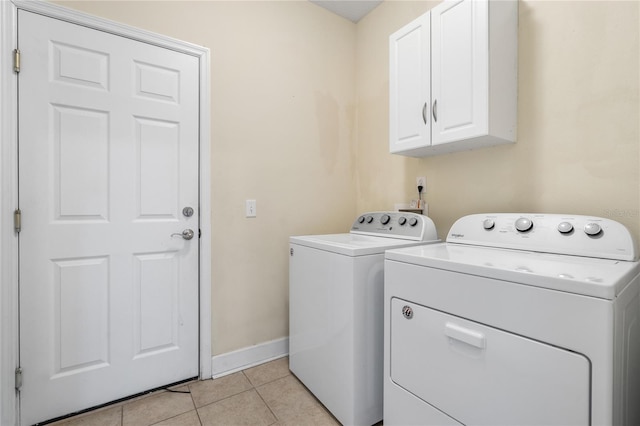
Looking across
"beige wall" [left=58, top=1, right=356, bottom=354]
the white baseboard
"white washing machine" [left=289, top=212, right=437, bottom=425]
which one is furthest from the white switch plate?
the white baseboard

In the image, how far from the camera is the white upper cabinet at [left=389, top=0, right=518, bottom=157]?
1409 millimetres

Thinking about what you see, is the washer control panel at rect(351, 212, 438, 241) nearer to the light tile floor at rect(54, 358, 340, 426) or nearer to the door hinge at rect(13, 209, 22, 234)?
the light tile floor at rect(54, 358, 340, 426)

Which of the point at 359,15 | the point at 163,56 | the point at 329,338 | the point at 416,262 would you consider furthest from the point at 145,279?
the point at 359,15

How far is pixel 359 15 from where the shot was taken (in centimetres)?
246

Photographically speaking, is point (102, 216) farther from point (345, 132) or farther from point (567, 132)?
point (567, 132)

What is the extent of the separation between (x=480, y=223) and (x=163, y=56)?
1924 millimetres

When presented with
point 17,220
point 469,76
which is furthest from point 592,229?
point 17,220

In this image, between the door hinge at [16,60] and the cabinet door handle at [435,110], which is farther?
the cabinet door handle at [435,110]

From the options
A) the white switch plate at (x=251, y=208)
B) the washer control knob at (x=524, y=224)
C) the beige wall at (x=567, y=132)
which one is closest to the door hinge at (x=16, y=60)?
the white switch plate at (x=251, y=208)

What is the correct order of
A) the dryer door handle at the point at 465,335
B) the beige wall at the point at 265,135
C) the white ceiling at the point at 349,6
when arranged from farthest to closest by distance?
the white ceiling at the point at 349,6, the beige wall at the point at 265,135, the dryer door handle at the point at 465,335

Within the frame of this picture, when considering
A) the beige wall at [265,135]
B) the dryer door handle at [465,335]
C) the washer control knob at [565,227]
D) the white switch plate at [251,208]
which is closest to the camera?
the dryer door handle at [465,335]

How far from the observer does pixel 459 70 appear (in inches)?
58.7

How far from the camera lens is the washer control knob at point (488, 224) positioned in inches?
57.4

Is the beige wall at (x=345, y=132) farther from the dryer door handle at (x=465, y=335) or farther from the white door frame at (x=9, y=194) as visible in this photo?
the dryer door handle at (x=465, y=335)
